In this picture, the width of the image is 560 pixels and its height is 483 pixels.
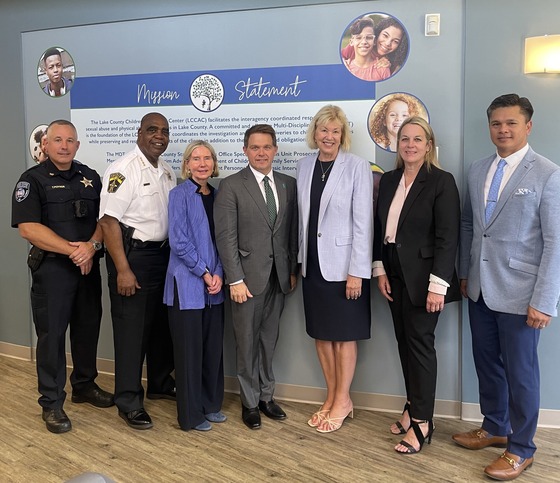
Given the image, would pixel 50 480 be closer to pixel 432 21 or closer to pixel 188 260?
pixel 188 260

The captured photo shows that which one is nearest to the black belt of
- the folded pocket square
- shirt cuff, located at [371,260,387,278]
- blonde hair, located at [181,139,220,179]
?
blonde hair, located at [181,139,220,179]

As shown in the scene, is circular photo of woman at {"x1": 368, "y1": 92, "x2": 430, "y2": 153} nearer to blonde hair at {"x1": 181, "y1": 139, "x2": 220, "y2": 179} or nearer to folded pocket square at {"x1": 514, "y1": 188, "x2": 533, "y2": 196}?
folded pocket square at {"x1": 514, "y1": 188, "x2": 533, "y2": 196}

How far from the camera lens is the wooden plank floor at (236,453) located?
2783mm

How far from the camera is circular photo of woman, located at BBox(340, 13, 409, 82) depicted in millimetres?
3314

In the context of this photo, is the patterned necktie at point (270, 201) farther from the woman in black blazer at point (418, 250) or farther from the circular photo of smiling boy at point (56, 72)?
the circular photo of smiling boy at point (56, 72)

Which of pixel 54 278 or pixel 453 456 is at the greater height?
pixel 54 278

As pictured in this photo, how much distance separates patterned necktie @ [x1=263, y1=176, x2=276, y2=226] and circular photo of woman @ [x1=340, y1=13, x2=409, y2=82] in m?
0.87

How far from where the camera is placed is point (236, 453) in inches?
118

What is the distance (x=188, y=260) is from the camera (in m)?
3.09

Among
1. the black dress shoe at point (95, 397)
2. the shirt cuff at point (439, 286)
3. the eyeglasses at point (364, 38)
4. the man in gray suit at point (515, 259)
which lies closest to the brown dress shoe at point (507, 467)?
the man in gray suit at point (515, 259)

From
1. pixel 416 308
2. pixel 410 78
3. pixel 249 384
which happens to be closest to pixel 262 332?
pixel 249 384

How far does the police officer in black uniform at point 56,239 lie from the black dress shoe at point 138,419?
334 mm

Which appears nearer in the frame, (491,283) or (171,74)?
(491,283)

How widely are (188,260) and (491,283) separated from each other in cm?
155
